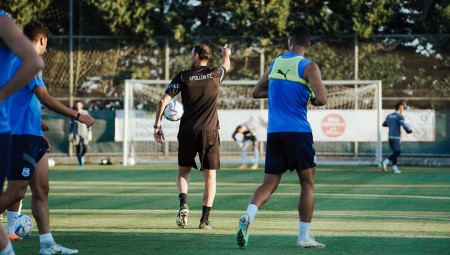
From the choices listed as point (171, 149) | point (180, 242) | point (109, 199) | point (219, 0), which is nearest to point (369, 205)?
point (109, 199)

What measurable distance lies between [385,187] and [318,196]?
3.69 meters

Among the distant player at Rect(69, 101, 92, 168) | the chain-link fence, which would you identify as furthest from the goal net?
the distant player at Rect(69, 101, 92, 168)

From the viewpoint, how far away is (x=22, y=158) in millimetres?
8023

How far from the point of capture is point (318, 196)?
1728cm

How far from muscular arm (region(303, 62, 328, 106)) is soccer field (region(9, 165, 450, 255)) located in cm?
140

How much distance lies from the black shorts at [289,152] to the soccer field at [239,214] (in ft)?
2.59

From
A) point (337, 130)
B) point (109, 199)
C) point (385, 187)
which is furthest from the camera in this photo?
point (337, 130)

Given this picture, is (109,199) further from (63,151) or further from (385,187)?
(63,151)

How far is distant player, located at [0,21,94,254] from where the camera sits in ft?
26.3

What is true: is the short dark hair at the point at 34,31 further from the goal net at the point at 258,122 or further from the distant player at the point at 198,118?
the goal net at the point at 258,122

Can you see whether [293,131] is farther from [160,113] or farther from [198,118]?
[160,113]

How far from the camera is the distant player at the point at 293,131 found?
9359 mm

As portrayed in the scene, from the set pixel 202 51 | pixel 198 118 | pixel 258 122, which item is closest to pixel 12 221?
pixel 198 118

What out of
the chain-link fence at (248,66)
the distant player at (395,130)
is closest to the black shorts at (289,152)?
the distant player at (395,130)
